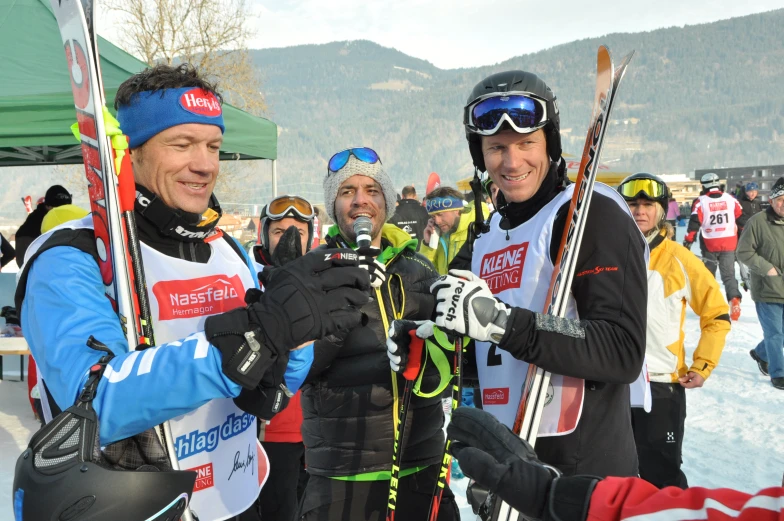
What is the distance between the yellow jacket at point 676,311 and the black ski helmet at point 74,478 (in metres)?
3.44

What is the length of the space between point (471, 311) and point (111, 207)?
40.8 inches

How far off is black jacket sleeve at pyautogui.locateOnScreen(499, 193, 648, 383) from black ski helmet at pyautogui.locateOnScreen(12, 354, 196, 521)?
42.1 inches

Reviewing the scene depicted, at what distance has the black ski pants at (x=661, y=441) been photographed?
149 inches

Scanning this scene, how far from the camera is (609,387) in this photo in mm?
1980

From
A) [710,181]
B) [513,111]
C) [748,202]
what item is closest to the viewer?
[513,111]

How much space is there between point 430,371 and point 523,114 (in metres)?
1.08

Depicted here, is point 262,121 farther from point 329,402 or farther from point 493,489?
point 493,489

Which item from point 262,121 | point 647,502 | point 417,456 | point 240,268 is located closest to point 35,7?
point 262,121

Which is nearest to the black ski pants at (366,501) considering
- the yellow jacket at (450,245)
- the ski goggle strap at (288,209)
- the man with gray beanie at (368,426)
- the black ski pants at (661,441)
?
the man with gray beanie at (368,426)

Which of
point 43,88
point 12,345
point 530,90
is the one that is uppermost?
point 43,88

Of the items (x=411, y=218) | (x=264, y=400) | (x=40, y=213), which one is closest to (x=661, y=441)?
(x=264, y=400)

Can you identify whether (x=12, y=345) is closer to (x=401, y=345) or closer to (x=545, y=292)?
(x=401, y=345)

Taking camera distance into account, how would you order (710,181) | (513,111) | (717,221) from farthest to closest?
(710,181) → (717,221) → (513,111)

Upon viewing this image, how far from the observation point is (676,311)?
160 inches
